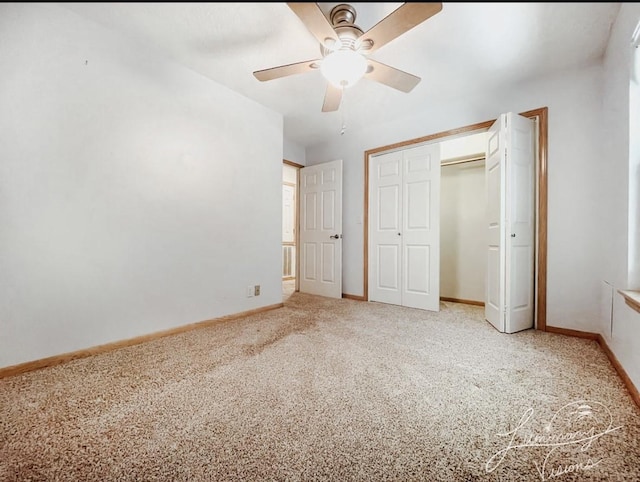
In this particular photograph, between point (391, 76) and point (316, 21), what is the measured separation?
71 cm

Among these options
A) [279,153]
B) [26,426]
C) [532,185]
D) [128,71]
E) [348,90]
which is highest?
[348,90]

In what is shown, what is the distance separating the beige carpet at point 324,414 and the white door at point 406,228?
122cm

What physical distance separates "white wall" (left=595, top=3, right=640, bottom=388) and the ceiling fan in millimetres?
1234

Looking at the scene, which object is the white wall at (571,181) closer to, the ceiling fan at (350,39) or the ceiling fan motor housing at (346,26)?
the ceiling fan at (350,39)

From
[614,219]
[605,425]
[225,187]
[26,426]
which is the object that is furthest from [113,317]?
[614,219]

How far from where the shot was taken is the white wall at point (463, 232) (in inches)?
142

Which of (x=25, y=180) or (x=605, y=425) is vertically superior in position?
(x=25, y=180)

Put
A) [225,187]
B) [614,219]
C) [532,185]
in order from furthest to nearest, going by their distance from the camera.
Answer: [225,187] → [532,185] → [614,219]

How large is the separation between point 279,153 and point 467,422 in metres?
3.04

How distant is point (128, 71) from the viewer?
207cm

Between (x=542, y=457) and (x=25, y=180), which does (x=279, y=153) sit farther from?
(x=542, y=457)

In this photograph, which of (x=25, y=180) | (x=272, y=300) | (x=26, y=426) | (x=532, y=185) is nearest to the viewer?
(x=26, y=426)

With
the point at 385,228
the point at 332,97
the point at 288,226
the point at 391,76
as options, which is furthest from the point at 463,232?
the point at 288,226

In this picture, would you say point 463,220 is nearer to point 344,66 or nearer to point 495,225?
point 495,225
